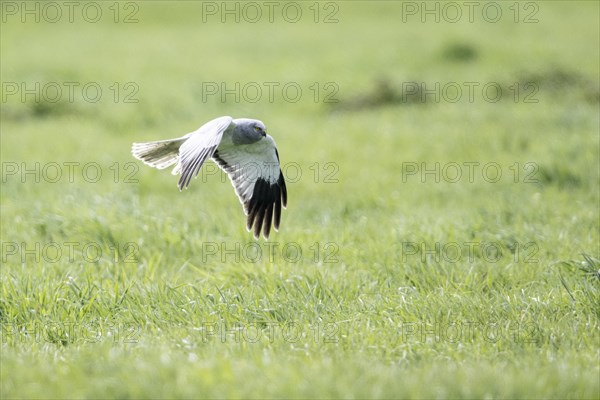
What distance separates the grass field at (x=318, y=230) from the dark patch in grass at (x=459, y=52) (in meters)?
0.07

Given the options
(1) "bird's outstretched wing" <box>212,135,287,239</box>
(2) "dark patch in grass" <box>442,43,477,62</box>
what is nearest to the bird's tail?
(1) "bird's outstretched wing" <box>212,135,287,239</box>

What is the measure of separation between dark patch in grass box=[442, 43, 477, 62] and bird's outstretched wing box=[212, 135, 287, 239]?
10397 millimetres

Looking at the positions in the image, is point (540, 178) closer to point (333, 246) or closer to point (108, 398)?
point (333, 246)

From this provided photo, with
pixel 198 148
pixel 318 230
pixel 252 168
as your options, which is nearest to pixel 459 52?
pixel 318 230

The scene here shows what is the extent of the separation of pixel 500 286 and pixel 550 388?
188cm

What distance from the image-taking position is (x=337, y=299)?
5.38 meters

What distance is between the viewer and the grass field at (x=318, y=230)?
4.04 metres

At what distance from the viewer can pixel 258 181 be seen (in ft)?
21.0

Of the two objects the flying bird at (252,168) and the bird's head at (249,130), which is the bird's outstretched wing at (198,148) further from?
the flying bird at (252,168)

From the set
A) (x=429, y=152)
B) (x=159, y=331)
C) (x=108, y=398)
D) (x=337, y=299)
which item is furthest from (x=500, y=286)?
(x=429, y=152)

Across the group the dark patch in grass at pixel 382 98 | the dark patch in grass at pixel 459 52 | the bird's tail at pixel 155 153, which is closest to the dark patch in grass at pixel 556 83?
the dark patch in grass at pixel 382 98

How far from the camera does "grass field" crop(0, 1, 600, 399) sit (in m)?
4.04

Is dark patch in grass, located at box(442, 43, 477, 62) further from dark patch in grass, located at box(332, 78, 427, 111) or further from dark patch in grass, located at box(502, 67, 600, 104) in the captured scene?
dark patch in grass, located at box(332, 78, 427, 111)

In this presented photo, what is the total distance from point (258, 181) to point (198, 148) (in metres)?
1.09
